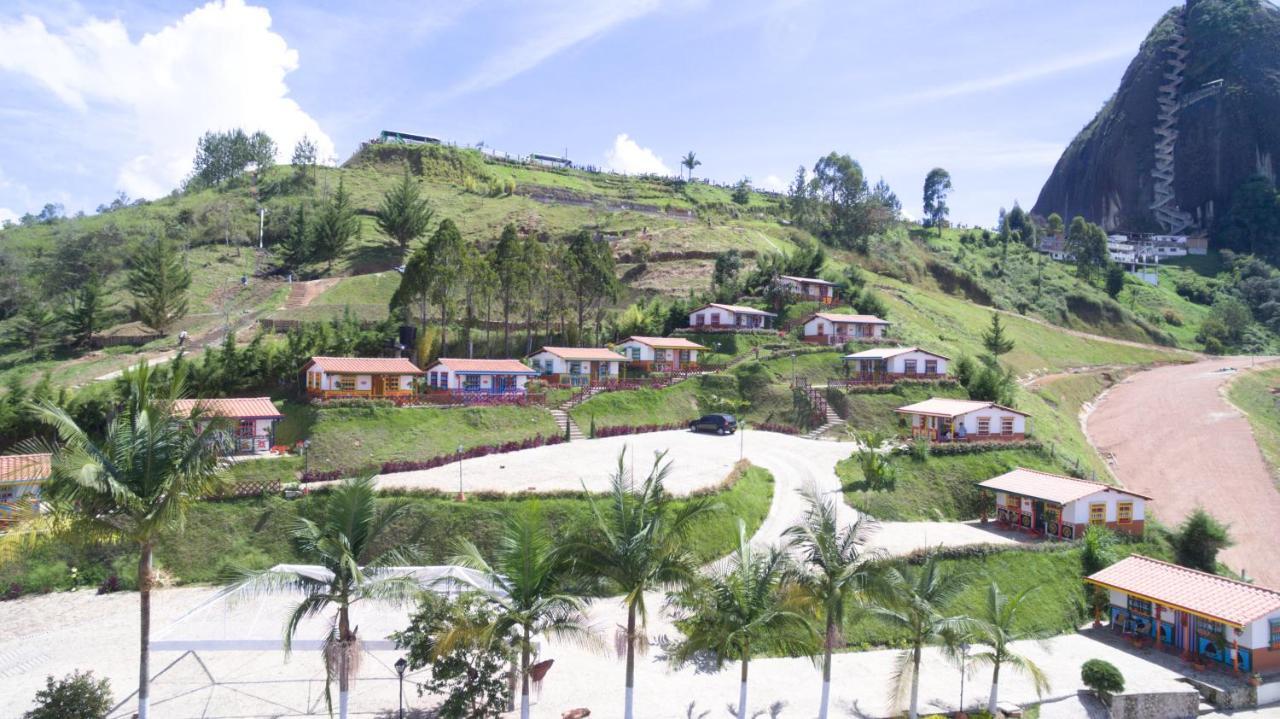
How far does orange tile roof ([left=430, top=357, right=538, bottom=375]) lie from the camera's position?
138ft

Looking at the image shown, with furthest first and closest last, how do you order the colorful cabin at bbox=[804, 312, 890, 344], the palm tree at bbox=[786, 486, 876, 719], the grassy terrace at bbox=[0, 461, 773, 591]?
the colorful cabin at bbox=[804, 312, 890, 344] < the grassy terrace at bbox=[0, 461, 773, 591] < the palm tree at bbox=[786, 486, 876, 719]

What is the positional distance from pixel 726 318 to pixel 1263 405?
168 feet

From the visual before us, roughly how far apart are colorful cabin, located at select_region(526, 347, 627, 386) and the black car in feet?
22.9

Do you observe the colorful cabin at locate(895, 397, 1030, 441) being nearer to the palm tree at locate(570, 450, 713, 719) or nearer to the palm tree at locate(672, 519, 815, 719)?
the palm tree at locate(672, 519, 815, 719)

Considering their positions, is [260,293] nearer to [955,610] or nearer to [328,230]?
[328,230]

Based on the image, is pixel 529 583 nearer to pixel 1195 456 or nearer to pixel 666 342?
pixel 666 342

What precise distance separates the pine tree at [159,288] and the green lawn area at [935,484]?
50819 millimetres

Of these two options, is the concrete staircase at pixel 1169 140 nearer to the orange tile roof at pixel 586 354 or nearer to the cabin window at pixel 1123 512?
the cabin window at pixel 1123 512


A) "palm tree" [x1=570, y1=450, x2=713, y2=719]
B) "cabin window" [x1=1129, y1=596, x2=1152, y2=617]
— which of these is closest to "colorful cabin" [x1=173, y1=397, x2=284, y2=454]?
"palm tree" [x1=570, y1=450, x2=713, y2=719]

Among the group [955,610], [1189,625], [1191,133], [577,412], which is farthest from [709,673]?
[1191,133]

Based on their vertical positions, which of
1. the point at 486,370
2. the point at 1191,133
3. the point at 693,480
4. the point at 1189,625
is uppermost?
the point at 1191,133

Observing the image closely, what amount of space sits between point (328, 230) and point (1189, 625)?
7381 centimetres

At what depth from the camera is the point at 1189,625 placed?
74.1ft

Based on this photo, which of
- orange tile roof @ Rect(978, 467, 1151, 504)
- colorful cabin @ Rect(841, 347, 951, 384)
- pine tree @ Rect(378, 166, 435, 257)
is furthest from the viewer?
pine tree @ Rect(378, 166, 435, 257)
